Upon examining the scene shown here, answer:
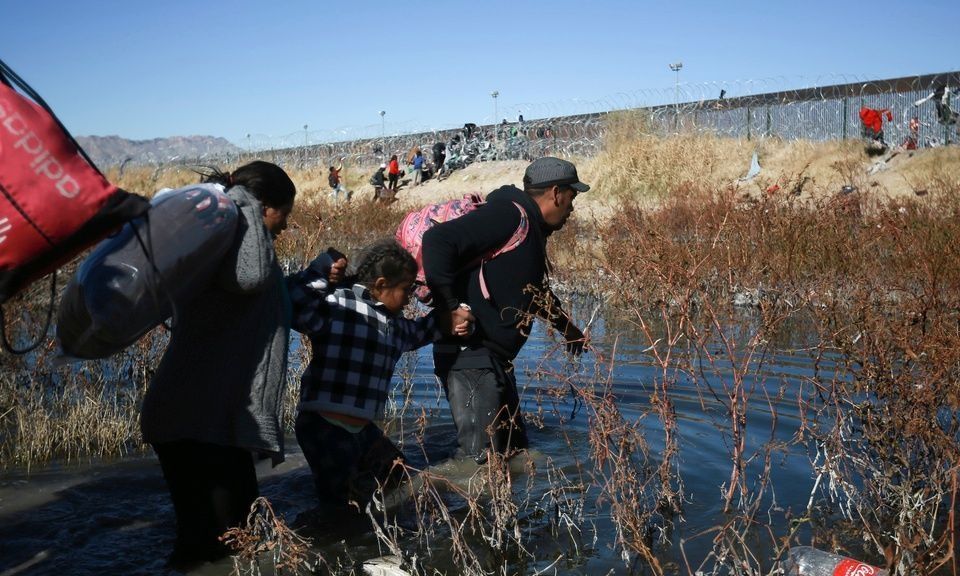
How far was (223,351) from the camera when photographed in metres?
3.84

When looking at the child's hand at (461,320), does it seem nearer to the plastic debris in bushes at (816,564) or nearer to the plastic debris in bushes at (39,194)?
the plastic debris in bushes at (816,564)

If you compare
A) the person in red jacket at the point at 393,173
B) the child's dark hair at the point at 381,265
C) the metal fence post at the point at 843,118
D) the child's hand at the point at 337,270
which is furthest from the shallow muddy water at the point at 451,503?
the person in red jacket at the point at 393,173

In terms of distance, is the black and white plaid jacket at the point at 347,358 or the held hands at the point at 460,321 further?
the held hands at the point at 460,321

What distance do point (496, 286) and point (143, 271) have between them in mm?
2370

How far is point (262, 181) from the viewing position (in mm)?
3963

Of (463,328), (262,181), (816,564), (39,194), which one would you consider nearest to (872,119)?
(463,328)

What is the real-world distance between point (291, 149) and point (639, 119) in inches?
1368

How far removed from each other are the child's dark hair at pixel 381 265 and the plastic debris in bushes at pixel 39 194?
199 centimetres

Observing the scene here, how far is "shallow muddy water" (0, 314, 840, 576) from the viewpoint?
474 centimetres

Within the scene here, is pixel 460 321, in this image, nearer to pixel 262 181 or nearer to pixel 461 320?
pixel 461 320

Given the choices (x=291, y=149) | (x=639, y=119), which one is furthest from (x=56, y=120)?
(x=291, y=149)

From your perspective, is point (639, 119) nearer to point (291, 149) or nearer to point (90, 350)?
point (90, 350)

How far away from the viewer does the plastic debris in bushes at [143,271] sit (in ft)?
10.5

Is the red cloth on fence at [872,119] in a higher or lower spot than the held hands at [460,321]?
higher
